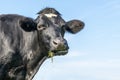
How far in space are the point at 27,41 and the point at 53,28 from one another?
132cm

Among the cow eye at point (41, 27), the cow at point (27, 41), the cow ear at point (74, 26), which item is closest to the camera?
the cow at point (27, 41)

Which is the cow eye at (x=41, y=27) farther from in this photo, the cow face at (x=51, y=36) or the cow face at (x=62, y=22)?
the cow face at (x=62, y=22)

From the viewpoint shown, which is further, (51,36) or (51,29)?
(51,29)

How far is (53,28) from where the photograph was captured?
51.7 feet

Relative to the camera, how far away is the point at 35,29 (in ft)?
54.1

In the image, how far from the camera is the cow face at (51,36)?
14906 mm

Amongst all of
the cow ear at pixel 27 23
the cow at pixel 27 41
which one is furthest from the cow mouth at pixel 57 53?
the cow ear at pixel 27 23

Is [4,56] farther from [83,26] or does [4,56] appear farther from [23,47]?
[83,26]

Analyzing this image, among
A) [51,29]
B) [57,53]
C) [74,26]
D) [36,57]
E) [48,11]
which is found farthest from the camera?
[74,26]

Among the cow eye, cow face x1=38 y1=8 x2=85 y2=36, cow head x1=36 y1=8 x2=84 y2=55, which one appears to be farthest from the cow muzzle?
cow face x1=38 y1=8 x2=85 y2=36

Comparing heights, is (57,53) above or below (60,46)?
below

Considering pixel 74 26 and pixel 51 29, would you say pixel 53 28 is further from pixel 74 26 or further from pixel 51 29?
pixel 74 26

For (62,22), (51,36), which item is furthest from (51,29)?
(62,22)

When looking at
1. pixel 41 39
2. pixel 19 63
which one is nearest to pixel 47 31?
pixel 41 39
